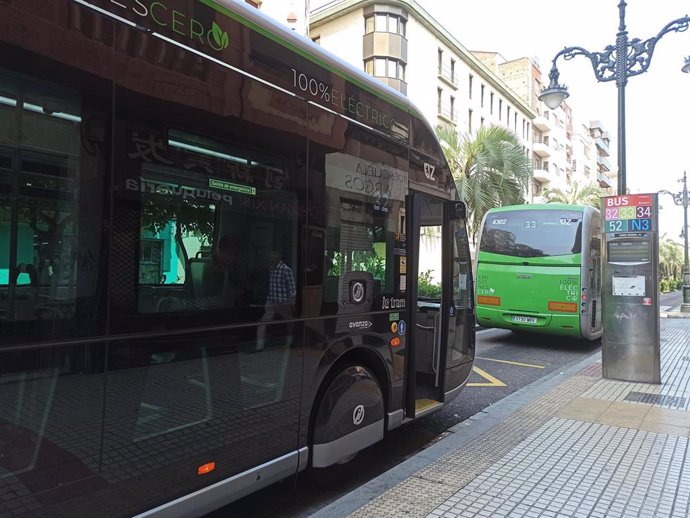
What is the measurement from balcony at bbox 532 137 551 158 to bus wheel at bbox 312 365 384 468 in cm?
4996

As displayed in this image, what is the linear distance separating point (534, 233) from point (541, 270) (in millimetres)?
846

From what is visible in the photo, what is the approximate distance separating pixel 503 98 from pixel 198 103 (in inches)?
1659

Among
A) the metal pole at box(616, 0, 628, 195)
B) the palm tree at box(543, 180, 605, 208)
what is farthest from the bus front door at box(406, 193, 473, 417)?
the palm tree at box(543, 180, 605, 208)

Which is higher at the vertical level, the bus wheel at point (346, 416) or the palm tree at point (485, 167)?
the palm tree at point (485, 167)

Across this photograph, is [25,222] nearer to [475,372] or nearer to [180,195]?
[180,195]

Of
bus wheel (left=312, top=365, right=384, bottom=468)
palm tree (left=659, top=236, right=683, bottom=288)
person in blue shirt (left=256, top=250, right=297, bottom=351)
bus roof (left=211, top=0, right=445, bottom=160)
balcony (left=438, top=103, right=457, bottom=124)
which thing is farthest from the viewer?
palm tree (left=659, top=236, right=683, bottom=288)

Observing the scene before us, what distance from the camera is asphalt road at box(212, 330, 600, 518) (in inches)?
145

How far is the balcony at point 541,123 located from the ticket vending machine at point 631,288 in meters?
44.9

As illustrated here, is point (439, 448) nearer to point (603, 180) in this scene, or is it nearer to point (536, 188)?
point (536, 188)

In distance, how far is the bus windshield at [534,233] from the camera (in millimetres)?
10922

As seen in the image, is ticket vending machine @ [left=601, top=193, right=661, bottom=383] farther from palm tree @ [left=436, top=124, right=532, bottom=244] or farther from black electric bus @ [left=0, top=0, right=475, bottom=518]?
palm tree @ [left=436, top=124, right=532, bottom=244]

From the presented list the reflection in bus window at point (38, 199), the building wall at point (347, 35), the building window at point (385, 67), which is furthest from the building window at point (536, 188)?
the reflection in bus window at point (38, 199)

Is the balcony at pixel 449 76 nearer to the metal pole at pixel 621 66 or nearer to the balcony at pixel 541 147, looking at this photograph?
the balcony at pixel 541 147

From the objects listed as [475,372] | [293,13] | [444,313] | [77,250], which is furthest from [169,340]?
[293,13]
